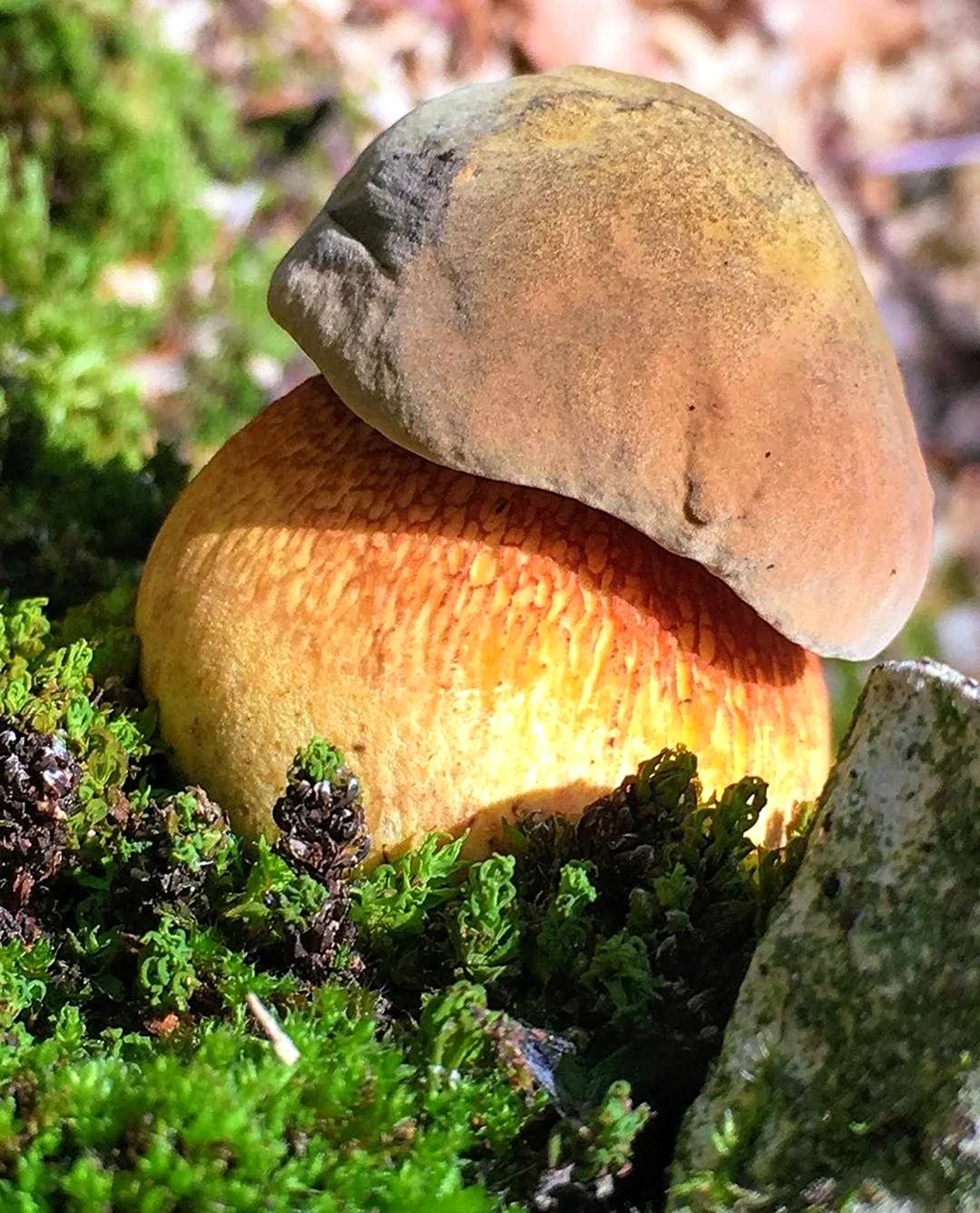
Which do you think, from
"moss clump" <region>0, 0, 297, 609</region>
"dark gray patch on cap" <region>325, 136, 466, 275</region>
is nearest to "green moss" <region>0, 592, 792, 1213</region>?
"dark gray patch on cap" <region>325, 136, 466, 275</region>

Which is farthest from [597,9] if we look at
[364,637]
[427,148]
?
[364,637]

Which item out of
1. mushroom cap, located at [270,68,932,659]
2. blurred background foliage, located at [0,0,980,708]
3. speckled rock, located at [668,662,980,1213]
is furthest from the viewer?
blurred background foliage, located at [0,0,980,708]

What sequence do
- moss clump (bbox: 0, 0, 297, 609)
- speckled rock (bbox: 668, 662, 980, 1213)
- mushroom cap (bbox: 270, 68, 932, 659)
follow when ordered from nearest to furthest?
speckled rock (bbox: 668, 662, 980, 1213) < mushroom cap (bbox: 270, 68, 932, 659) < moss clump (bbox: 0, 0, 297, 609)

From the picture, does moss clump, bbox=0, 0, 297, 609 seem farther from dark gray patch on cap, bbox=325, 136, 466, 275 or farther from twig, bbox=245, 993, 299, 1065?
twig, bbox=245, 993, 299, 1065

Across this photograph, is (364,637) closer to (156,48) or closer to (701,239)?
(701,239)

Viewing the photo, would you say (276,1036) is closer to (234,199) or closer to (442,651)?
(442,651)

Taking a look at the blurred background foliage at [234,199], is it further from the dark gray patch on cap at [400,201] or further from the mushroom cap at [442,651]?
the dark gray patch on cap at [400,201]

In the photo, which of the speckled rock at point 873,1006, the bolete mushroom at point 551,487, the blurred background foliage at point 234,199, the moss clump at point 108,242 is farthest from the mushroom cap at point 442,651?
the moss clump at point 108,242

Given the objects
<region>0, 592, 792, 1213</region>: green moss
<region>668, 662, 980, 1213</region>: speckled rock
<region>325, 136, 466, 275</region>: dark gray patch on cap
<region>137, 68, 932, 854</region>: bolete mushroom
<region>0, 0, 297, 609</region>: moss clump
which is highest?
<region>0, 0, 297, 609</region>: moss clump
